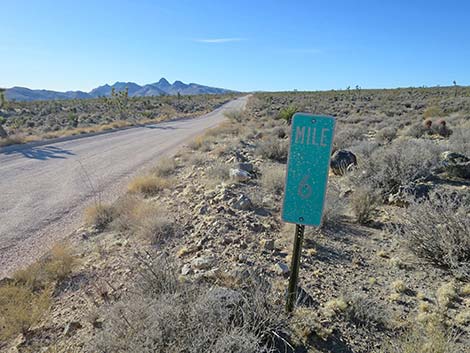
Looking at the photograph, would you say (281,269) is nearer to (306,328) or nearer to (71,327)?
(306,328)

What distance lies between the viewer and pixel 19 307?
3.59m

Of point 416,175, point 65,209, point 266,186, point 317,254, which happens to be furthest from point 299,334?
point 65,209

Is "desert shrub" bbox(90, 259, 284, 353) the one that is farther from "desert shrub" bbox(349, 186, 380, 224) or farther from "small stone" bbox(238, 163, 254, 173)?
"small stone" bbox(238, 163, 254, 173)

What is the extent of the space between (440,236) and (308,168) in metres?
2.74

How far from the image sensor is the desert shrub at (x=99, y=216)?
6254 millimetres

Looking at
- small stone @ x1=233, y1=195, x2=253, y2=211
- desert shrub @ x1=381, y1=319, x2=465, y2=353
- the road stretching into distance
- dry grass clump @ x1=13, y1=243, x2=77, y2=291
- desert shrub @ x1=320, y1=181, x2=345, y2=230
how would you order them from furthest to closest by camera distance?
small stone @ x1=233, y1=195, x2=253, y2=211, the road stretching into distance, desert shrub @ x1=320, y1=181, x2=345, y2=230, dry grass clump @ x1=13, y1=243, x2=77, y2=291, desert shrub @ x1=381, y1=319, x2=465, y2=353

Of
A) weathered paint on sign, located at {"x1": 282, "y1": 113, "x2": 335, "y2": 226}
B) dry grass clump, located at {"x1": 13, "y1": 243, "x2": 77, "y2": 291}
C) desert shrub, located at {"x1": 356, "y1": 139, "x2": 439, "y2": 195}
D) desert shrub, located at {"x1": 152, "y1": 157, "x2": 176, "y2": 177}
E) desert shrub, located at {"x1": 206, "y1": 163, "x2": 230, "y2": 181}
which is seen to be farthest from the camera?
desert shrub, located at {"x1": 152, "y1": 157, "x2": 176, "y2": 177}

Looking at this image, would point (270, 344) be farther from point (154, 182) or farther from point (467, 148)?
point (467, 148)

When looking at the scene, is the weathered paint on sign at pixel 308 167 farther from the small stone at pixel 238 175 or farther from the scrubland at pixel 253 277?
the small stone at pixel 238 175

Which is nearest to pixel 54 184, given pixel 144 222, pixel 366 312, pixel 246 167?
pixel 144 222

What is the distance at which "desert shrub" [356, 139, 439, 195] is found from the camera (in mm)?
7039

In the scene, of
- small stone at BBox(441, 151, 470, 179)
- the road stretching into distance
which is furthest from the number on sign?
small stone at BBox(441, 151, 470, 179)

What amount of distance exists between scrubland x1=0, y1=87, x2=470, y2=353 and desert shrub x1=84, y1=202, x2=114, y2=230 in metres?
0.03

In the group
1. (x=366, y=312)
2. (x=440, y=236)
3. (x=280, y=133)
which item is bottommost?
(x=366, y=312)
